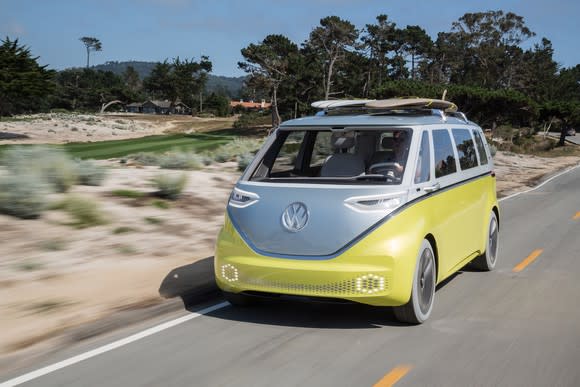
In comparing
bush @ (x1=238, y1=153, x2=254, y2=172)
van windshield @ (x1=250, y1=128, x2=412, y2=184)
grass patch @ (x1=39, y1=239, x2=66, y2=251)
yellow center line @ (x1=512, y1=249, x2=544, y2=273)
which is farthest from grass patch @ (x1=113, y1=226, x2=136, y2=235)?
bush @ (x1=238, y1=153, x2=254, y2=172)

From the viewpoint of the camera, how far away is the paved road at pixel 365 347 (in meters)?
4.88

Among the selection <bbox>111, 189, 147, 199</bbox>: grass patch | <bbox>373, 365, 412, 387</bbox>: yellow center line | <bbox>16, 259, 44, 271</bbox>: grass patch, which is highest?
<bbox>111, 189, 147, 199</bbox>: grass patch

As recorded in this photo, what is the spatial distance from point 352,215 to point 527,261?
186 inches

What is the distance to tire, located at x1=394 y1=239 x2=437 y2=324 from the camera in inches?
235

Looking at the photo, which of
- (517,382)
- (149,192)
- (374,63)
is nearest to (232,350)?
(517,382)

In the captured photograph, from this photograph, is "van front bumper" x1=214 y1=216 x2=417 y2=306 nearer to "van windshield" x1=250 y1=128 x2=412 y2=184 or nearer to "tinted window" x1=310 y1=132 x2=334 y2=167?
"van windshield" x1=250 y1=128 x2=412 y2=184

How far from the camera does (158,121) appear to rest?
103750mm

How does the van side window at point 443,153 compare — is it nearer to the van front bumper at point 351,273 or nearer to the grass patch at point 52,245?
the van front bumper at point 351,273

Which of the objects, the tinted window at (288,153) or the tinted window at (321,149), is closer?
the tinted window at (288,153)

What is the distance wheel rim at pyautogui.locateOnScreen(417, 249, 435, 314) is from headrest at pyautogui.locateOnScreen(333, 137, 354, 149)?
1.43m

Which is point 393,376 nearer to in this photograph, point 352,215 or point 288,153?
point 352,215

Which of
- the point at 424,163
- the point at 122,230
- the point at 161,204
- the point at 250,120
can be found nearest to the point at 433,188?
the point at 424,163

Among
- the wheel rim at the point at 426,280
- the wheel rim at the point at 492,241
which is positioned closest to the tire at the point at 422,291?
the wheel rim at the point at 426,280

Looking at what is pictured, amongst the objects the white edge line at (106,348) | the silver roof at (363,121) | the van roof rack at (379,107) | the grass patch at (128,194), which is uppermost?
the van roof rack at (379,107)
